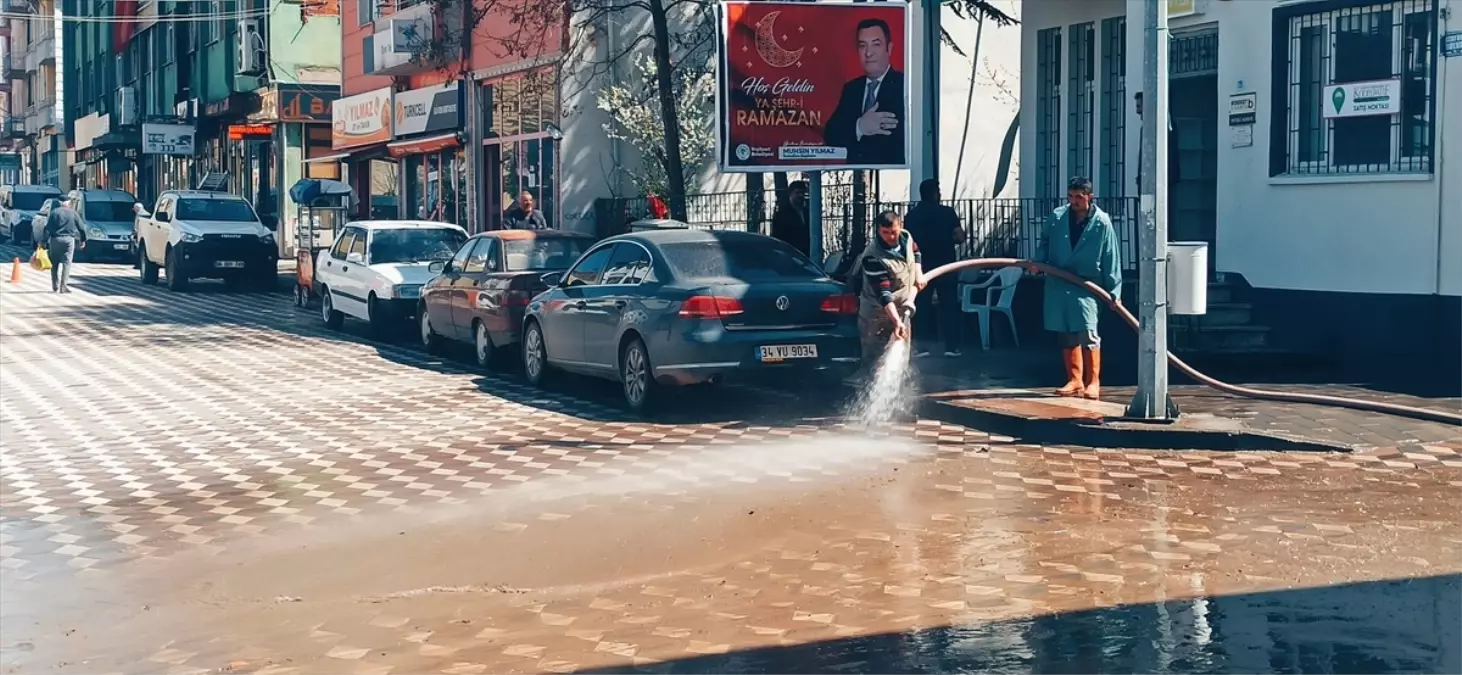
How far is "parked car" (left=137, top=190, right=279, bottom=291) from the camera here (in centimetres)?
3156

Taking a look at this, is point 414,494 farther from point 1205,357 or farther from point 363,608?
point 1205,357

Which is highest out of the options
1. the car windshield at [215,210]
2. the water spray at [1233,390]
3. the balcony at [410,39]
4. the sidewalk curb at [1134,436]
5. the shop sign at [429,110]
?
the balcony at [410,39]

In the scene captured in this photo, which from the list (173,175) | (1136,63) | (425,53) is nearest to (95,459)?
(1136,63)

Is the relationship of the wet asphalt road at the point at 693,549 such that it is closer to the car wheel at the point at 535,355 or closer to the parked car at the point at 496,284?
the car wheel at the point at 535,355

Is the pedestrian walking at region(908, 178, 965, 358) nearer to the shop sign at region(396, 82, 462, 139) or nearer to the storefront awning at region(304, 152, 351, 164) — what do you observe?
the shop sign at region(396, 82, 462, 139)

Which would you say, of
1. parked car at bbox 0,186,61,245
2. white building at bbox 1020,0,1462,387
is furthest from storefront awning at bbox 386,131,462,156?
parked car at bbox 0,186,61,245

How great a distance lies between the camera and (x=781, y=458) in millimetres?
11789

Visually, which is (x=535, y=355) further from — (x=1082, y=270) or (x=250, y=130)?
(x=250, y=130)

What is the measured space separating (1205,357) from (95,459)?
33.5ft

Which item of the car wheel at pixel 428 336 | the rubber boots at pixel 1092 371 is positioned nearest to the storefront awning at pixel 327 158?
the car wheel at pixel 428 336

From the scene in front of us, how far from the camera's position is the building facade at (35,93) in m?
81.1

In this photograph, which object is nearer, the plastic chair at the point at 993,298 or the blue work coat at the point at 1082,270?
the blue work coat at the point at 1082,270

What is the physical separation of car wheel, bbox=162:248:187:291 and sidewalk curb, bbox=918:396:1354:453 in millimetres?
22099

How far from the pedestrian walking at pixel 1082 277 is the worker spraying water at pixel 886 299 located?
128cm
